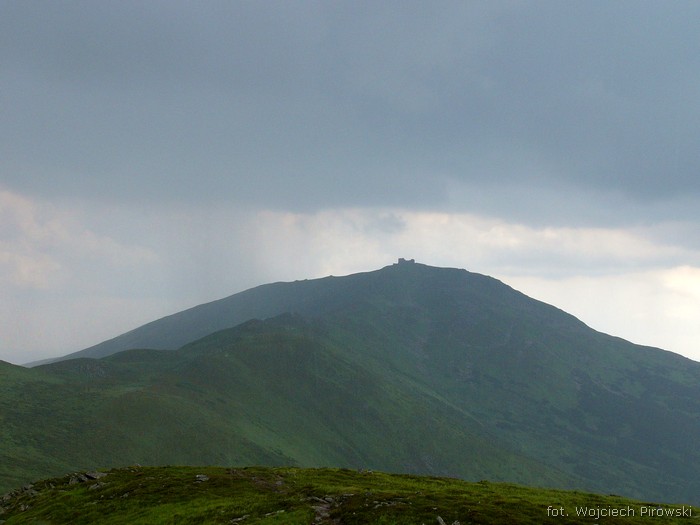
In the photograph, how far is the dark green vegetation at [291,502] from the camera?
156 feet

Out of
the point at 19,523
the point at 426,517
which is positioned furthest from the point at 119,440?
the point at 426,517

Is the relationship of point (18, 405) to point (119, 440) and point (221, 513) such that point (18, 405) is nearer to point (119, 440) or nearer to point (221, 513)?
point (119, 440)

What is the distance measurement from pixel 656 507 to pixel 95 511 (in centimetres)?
6254

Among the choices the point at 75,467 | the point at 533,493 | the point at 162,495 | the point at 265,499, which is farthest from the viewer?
the point at 75,467

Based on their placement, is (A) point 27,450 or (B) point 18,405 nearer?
(A) point 27,450

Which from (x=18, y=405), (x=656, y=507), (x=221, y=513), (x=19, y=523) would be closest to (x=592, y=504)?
(x=656, y=507)

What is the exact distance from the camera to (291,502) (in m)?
53.6

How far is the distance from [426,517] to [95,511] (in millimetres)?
37609

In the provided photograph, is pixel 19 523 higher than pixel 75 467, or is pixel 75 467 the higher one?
pixel 19 523

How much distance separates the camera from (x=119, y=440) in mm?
188875

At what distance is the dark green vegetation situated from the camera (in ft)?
156

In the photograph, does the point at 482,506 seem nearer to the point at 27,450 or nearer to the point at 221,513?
the point at 221,513

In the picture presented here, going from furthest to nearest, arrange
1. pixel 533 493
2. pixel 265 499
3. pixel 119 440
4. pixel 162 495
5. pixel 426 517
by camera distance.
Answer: pixel 119 440 → pixel 533 493 → pixel 162 495 → pixel 265 499 → pixel 426 517

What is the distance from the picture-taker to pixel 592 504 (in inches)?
2311
